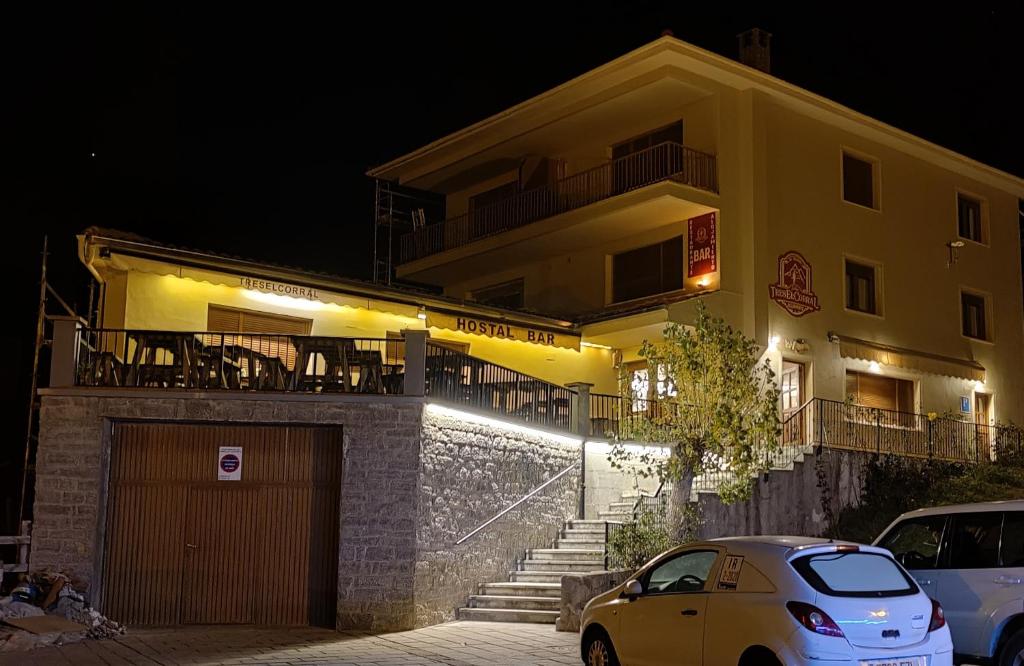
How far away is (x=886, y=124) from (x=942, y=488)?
981 centimetres

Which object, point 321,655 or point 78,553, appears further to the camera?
point 78,553

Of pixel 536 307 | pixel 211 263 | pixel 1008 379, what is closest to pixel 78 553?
pixel 211 263

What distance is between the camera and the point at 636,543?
58.4 ft

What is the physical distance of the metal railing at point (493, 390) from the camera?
58.7ft

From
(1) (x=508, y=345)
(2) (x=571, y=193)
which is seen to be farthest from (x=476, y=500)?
(2) (x=571, y=193)

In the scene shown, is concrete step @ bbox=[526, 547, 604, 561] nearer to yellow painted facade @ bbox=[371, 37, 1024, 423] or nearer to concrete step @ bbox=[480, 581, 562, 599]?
concrete step @ bbox=[480, 581, 562, 599]

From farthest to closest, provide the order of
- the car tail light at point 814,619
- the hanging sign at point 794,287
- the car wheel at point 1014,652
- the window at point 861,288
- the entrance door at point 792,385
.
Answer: the window at point 861,288, the entrance door at point 792,385, the hanging sign at point 794,287, the car wheel at point 1014,652, the car tail light at point 814,619

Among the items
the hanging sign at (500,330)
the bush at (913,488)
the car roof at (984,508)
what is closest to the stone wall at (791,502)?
the bush at (913,488)

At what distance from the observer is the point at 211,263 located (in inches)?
799

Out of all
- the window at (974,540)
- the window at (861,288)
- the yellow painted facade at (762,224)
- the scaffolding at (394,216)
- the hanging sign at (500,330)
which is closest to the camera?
the window at (974,540)

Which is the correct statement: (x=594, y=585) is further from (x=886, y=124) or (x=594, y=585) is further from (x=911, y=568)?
(x=886, y=124)

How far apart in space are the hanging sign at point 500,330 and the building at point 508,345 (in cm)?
6

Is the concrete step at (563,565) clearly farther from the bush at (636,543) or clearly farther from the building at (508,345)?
the bush at (636,543)

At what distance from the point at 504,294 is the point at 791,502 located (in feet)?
40.7
